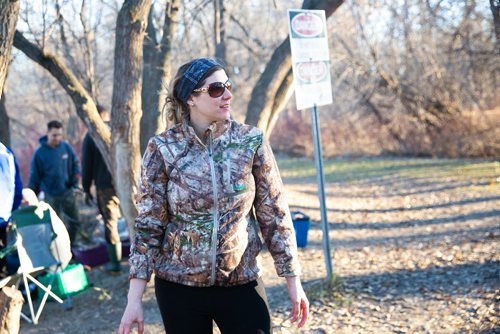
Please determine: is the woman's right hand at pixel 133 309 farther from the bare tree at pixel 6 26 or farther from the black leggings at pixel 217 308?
the bare tree at pixel 6 26

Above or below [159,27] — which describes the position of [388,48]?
above

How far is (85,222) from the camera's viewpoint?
32.4 ft

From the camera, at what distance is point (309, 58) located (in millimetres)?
5293

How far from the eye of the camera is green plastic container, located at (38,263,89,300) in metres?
5.74

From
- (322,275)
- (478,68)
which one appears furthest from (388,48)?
(322,275)

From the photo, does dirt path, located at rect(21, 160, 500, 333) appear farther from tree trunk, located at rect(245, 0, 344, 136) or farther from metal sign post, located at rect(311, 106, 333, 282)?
tree trunk, located at rect(245, 0, 344, 136)

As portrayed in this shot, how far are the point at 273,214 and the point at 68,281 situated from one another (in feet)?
13.5

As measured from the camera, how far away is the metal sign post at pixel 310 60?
519cm

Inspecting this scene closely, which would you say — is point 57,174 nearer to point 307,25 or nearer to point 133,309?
point 307,25

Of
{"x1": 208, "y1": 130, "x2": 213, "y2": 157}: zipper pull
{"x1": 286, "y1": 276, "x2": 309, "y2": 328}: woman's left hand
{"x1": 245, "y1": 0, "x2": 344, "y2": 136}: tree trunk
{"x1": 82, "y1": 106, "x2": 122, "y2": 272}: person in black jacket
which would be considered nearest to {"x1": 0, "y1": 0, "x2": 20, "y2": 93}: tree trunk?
{"x1": 208, "y1": 130, "x2": 213, "y2": 157}: zipper pull

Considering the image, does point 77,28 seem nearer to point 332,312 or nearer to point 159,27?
point 159,27

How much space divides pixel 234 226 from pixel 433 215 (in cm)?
824

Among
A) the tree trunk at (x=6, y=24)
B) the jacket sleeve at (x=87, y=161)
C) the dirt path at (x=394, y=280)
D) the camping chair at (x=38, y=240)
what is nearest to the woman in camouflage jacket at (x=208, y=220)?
the tree trunk at (x=6, y=24)

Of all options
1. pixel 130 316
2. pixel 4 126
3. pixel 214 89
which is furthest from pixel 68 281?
pixel 214 89
